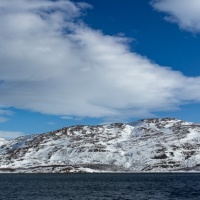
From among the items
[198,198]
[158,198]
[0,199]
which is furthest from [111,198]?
[0,199]

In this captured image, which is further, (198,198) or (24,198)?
(24,198)

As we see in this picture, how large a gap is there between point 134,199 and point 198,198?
13.9 meters

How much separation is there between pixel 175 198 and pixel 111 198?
14533mm

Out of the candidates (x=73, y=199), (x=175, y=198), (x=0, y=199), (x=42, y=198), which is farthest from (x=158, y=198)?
(x=0, y=199)

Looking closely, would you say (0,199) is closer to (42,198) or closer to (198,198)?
(42,198)

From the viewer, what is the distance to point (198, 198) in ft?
283

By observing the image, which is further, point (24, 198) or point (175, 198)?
point (24, 198)

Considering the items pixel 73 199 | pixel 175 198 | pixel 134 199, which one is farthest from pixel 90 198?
pixel 175 198

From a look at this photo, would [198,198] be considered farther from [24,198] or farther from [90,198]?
[24,198]

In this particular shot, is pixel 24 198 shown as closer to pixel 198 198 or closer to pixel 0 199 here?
pixel 0 199

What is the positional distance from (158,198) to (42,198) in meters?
26.4

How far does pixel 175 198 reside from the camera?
283 feet

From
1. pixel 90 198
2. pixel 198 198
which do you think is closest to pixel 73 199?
pixel 90 198

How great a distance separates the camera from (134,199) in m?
86.8
